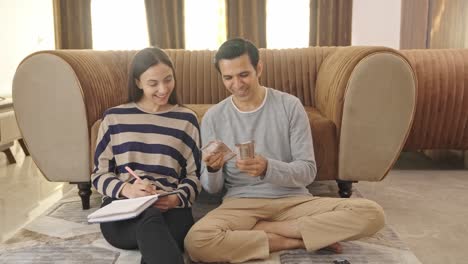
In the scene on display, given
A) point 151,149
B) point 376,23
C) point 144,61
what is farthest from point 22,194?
point 376,23

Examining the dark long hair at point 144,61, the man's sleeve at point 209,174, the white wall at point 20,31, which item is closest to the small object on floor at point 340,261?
the man's sleeve at point 209,174

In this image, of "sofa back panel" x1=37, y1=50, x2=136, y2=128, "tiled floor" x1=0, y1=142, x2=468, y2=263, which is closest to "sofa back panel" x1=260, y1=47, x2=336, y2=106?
"tiled floor" x1=0, y1=142, x2=468, y2=263

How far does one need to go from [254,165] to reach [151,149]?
1.26 feet

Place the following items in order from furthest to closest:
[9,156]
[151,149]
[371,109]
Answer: [9,156]
[371,109]
[151,149]

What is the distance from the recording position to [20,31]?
400 centimetres

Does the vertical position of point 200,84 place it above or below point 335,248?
above

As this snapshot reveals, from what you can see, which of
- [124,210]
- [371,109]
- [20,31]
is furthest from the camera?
[20,31]

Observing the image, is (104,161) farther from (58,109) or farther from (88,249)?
(58,109)

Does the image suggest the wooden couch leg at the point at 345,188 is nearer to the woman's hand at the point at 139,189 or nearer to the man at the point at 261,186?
the man at the point at 261,186

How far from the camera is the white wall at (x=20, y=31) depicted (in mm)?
3744

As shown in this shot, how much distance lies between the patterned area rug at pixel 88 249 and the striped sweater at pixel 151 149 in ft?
0.71

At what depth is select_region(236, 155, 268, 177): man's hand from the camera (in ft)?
4.74

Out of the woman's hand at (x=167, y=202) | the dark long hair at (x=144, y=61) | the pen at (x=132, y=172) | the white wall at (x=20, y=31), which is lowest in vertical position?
the woman's hand at (x=167, y=202)

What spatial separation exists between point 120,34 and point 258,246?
3.80 metres
